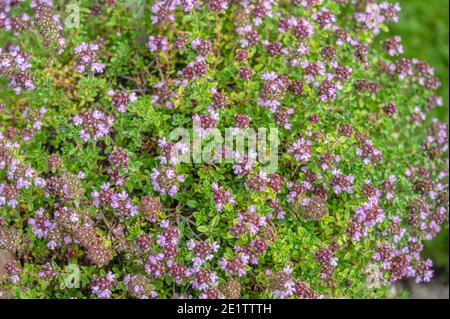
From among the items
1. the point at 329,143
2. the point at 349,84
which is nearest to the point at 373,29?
the point at 349,84

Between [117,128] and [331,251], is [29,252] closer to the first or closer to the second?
[117,128]

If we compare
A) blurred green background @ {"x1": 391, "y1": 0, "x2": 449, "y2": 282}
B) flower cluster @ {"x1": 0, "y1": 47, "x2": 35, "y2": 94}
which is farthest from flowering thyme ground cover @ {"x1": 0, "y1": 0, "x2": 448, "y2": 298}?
blurred green background @ {"x1": 391, "y1": 0, "x2": 449, "y2": 282}

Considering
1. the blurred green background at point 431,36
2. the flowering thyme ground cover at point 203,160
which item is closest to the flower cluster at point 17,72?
the flowering thyme ground cover at point 203,160

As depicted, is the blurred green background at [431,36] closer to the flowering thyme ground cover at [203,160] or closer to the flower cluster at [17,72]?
the flowering thyme ground cover at [203,160]

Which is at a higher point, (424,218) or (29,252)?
(424,218)

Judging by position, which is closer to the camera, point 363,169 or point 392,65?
point 363,169

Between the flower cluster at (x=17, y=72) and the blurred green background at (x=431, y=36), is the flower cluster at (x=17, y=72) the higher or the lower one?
the higher one

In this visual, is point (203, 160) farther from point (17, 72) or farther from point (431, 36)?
point (431, 36)

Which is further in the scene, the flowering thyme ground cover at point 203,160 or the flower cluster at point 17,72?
the flower cluster at point 17,72
